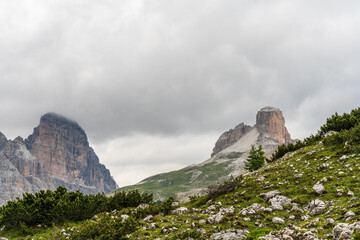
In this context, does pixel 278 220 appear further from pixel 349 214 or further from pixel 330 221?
pixel 349 214

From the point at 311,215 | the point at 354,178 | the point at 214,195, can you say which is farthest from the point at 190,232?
the point at 354,178

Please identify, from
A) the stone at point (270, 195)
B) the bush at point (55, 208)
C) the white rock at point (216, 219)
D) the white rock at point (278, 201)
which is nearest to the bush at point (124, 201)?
the bush at point (55, 208)

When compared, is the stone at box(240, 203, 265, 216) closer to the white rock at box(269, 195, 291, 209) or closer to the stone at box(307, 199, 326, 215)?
the white rock at box(269, 195, 291, 209)

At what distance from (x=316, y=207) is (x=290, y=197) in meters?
3.83

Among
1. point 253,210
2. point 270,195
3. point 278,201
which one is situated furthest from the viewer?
point 270,195

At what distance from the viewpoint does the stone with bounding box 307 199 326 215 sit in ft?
49.8

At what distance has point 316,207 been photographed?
1555 cm

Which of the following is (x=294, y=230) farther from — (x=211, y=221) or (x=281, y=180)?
(x=281, y=180)

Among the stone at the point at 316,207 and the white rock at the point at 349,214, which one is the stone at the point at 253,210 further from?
the white rock at the point at 349,214

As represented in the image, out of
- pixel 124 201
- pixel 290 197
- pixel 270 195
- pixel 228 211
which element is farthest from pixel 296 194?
pixel 124 201

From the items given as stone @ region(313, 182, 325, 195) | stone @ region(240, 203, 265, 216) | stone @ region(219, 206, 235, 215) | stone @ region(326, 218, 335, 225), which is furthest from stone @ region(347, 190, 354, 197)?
stone @ region(219, 206, 235, 215)

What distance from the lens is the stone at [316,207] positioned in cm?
1517

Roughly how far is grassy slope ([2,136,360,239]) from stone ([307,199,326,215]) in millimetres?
406

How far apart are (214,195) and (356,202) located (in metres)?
13.6
